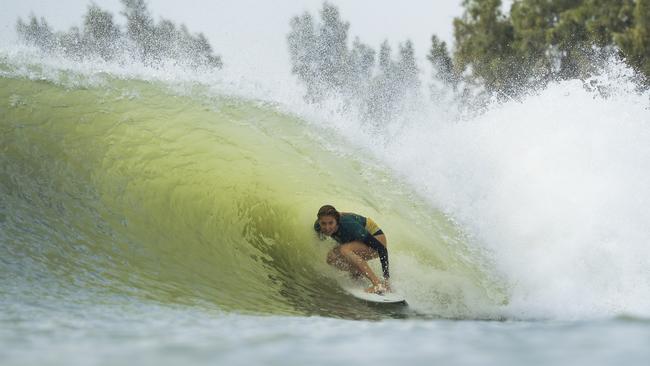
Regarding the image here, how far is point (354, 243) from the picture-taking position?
5.47 metres

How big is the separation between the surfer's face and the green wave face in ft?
1.69

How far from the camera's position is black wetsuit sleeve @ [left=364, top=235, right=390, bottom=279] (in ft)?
17.7

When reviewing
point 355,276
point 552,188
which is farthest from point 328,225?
point 552,188

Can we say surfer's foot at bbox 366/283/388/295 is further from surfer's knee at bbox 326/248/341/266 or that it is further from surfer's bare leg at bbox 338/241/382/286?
surfer's knee at bbox 326/248/341/266

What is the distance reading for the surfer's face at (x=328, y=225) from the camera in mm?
5301

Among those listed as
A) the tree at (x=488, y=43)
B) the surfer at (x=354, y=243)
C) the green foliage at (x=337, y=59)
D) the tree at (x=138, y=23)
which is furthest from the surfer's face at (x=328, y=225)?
the tree at (x=138, y=23)

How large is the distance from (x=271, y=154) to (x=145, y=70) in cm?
341

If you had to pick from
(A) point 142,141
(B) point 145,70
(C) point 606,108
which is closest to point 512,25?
(C) point 606,108

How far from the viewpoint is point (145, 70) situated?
10.0 meters

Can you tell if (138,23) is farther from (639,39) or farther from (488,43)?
(639,39)

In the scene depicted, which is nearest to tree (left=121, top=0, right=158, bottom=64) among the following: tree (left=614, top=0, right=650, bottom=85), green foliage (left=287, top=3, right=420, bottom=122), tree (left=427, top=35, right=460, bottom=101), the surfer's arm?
green foliage (left=287, top=3, right=420, bottom=122)

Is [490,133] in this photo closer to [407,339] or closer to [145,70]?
[145,70]

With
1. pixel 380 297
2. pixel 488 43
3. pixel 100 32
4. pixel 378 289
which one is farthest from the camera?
pixel 100 32

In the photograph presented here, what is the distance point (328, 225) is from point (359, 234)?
1.00 feet
